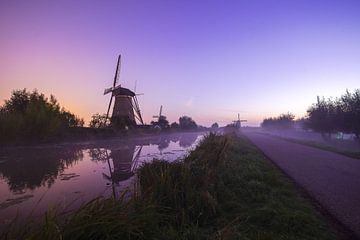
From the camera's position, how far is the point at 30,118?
35.8 m

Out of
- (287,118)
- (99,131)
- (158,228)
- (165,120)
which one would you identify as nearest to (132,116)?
(99,131)

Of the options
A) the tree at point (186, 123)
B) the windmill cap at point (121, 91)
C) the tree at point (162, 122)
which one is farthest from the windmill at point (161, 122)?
the windmill cap at point (121, 91)

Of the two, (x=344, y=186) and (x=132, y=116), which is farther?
(x=132, y=116)

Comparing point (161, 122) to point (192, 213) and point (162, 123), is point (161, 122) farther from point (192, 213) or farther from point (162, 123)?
point (192, 213)

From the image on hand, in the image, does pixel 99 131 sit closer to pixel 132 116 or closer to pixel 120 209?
pixel 132 116

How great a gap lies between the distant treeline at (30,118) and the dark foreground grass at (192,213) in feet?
102

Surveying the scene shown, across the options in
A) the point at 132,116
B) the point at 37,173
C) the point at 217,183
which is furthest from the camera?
the point at 132,116

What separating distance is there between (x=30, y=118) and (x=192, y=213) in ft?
115

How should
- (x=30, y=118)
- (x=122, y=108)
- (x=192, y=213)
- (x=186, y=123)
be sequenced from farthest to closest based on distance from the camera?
(x=186, y=123) → (x=122, y=108) → (x=30, y=118) → (x=192, y=213)

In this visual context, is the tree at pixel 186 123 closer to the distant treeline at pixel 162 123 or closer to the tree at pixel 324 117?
the distant treeline at pixel 162 123

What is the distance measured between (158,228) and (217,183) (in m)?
3.84

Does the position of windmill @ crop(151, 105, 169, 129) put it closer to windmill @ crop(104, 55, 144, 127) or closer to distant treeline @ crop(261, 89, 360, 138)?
windmill @ crop(104, 55, 144, 127)

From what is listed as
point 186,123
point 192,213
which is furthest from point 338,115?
point 186,123

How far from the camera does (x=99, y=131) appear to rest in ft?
163
